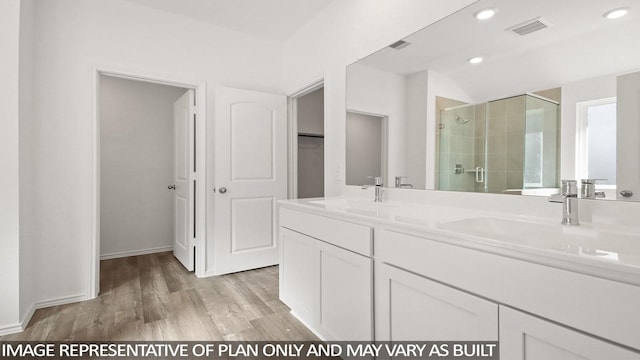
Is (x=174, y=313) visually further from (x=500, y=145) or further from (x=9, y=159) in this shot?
(x=500, y=145)

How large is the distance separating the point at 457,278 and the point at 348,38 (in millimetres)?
1997

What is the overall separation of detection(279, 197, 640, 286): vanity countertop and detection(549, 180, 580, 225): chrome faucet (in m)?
0.04

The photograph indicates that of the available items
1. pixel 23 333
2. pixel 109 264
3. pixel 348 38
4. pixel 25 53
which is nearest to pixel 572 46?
pixel 348 38

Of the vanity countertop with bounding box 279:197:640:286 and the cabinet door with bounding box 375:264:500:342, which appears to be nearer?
the vanity countertop with bounding box 279:197:640:286

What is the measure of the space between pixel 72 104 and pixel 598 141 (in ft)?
10.6

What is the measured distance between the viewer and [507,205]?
1.43 m

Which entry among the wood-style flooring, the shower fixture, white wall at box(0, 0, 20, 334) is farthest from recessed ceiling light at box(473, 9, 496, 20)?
white wall at box(0, 0, 20, 334)

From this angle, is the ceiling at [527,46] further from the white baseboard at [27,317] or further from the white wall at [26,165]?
the white baseboard at [27,317]

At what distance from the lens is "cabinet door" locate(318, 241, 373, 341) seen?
1.38m

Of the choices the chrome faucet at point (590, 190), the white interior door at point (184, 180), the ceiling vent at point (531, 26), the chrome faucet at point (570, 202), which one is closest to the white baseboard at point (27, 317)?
the white interior door at point (184, 180)

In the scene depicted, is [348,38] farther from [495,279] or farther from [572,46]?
[495,279]

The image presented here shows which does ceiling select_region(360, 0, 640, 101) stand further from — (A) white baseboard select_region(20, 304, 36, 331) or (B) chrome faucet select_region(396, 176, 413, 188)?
(A) white baseboard select_region(20, 304, 36, 331)

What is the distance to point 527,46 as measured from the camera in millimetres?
1355

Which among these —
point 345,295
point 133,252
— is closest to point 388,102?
point 345,295
